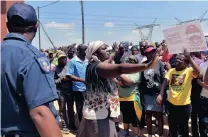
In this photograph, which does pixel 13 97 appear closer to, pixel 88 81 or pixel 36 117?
pixel 36 117

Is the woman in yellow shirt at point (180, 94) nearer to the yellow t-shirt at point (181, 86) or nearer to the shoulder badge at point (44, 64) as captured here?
the yellow t-shirt at point (181, 86)

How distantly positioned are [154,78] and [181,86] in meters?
0.86

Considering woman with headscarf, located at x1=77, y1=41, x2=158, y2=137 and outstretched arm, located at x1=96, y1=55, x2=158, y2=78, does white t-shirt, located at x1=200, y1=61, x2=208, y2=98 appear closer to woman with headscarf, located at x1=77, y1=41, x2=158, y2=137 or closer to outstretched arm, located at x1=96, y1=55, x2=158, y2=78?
woman with headscarf, located at x1=77, y1=41, x2=158, y2=137

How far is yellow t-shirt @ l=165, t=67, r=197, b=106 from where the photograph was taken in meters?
4.70

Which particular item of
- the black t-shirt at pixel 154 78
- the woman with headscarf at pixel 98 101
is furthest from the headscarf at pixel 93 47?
the black t-shirt at pixel 154 78

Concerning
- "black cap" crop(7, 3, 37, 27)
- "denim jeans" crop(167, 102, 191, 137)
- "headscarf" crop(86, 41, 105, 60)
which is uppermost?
"black cap" crop(7, 3, 37, 27)

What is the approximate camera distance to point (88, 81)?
3230 mm

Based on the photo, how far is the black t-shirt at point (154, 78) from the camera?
217 inches

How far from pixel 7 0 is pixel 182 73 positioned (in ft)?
9.03

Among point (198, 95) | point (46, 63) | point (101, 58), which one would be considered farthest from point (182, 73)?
point (46, 63)

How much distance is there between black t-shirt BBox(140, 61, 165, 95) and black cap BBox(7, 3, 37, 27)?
3.99 metres

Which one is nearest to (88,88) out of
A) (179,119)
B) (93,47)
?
(93,47)

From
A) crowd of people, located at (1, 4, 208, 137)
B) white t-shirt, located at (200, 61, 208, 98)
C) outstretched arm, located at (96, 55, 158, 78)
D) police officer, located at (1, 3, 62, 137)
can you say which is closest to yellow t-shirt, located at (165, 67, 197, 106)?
crowd of people, located at (1, 4, 208, 137)

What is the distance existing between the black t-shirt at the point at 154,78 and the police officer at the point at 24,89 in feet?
13.0
